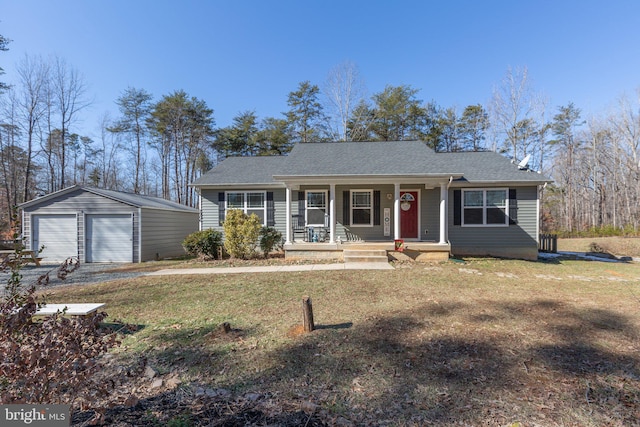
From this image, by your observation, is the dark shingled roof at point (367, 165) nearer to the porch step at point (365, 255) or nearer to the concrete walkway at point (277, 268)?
the porch step at point (365, 255)

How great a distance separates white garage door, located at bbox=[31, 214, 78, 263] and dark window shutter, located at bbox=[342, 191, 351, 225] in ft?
35.4

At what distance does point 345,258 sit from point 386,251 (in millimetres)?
1441

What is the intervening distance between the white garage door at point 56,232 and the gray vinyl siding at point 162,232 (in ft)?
8.55

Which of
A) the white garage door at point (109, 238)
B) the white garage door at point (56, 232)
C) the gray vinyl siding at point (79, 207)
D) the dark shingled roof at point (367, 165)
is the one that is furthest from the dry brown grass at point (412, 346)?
the white garage door at point (56, 232)

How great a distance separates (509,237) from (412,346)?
32.1 feet

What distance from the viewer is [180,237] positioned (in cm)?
1457

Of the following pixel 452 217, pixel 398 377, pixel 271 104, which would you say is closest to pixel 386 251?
pixel 452 217

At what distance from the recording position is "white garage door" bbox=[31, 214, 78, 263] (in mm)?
11312

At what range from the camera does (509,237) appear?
10.9 metres

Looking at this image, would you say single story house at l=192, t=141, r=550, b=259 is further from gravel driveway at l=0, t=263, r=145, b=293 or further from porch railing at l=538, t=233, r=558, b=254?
gravel driveway at l=0, t=263, r=145, b=293

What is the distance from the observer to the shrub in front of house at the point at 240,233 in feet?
33.1

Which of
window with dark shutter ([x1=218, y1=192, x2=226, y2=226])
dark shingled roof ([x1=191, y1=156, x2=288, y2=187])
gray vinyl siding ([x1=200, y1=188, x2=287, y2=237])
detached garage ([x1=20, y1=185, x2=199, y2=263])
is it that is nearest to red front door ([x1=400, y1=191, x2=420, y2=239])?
gray vinyl siding ([x1=200, y1=188, x2=287, y2=237])

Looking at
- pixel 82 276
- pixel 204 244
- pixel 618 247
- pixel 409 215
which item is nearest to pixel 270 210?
pixel 204 244

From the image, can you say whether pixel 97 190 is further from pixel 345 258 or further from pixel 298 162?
pixel 345 258
